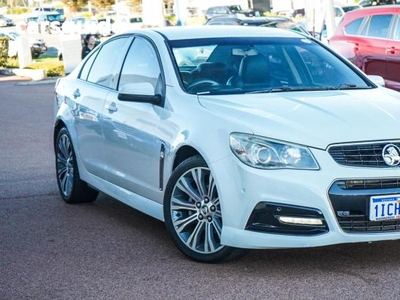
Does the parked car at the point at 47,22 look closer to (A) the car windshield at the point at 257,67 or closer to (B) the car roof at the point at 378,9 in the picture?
(B) the car roof at the point at 378,9

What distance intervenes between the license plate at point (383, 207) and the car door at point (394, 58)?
8.11m

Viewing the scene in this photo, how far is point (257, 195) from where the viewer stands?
18.6 feet

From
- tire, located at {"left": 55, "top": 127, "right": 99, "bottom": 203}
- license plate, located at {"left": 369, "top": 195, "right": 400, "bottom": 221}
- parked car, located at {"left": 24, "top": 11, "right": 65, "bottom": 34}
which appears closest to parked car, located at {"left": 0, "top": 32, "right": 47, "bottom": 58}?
parked car, located at {"left": 24, "top": 11, "right": 65, "bottom": 34}

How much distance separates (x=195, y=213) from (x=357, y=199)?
1.11 meters

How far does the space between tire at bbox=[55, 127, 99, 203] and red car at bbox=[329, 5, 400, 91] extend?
5954 millimetres

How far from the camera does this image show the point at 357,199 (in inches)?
221

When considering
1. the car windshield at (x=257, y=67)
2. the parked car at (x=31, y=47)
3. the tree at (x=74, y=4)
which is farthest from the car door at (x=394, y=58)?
the tree at (x=74, y=4)

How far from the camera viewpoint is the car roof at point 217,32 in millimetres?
7418

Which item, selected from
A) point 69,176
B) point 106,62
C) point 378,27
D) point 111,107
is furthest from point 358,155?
point 378,27

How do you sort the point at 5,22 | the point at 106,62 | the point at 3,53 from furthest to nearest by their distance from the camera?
1. the point at 5,22
2. the point at 3,53
3. the point at 106,62

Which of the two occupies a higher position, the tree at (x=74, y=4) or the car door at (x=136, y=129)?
the car door at (x=136, y=129)

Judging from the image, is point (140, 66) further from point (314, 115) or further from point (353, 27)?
point (353, 27)

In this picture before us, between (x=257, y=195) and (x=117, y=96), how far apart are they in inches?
82.7

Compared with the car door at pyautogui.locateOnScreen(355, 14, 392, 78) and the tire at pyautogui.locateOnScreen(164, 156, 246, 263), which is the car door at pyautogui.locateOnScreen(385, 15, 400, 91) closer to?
the car door at pyautogui.locateOnScreen(355, 14, 392, 78)
